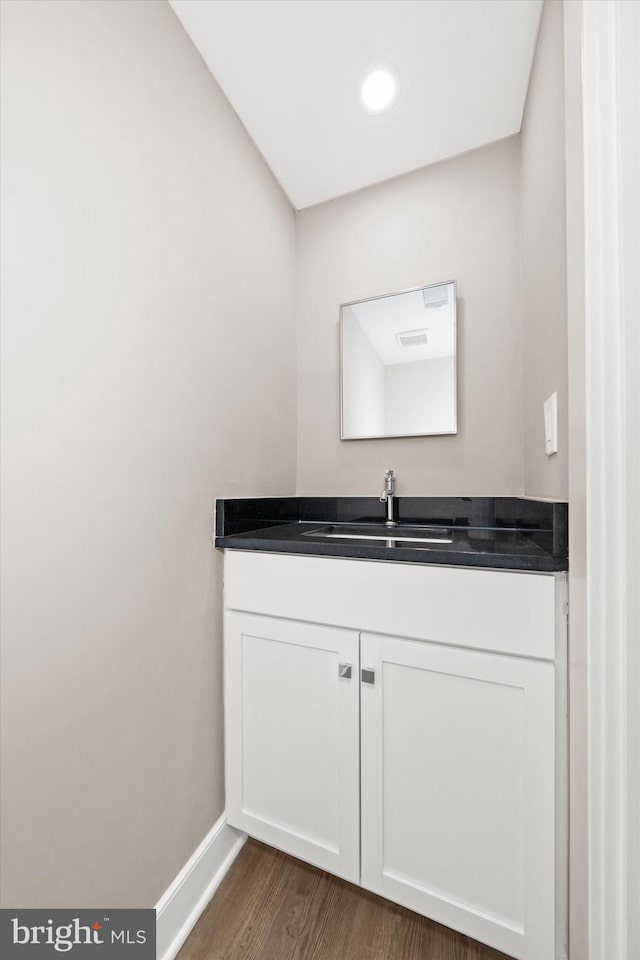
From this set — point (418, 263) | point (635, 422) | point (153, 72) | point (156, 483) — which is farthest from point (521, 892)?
point (153, 72)

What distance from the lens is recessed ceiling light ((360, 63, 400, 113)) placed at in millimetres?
1184

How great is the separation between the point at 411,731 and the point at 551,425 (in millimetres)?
821

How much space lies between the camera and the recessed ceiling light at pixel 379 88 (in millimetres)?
1184

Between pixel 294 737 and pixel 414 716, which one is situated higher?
pixel 414 716

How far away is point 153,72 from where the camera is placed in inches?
37.4

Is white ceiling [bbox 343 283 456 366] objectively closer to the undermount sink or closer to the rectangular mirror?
the rectangular mirror

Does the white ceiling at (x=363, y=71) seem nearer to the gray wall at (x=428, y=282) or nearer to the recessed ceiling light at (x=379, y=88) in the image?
the recessed ceiling light at (x=379, y=88)

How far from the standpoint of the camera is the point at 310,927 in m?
0.95

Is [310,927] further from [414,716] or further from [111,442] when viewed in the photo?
[111,442]

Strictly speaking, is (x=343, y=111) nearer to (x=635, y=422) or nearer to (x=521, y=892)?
(x=635, y=422)

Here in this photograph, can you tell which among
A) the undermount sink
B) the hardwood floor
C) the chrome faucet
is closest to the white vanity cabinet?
the hardwood floor

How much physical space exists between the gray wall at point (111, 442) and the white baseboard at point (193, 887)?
1.8 inches

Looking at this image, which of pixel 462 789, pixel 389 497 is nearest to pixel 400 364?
pixel 389 497

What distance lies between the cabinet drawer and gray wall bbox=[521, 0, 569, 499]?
256 millimetres
